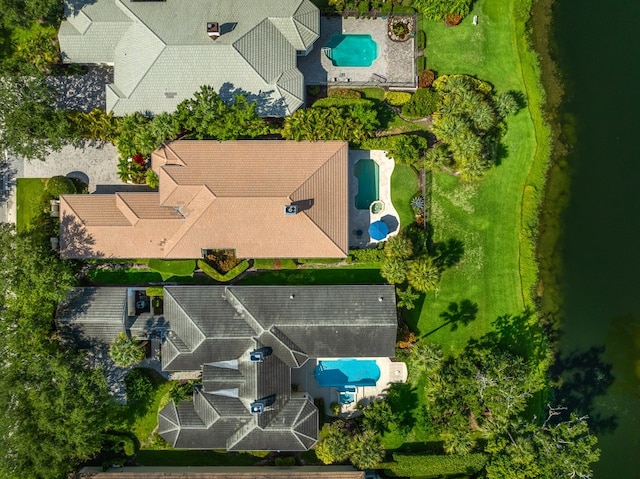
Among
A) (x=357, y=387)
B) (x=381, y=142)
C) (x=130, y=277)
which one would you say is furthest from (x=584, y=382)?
(x=130, y=277)

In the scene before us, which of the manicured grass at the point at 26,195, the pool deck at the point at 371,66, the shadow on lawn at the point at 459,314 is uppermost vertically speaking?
the pool deck at the point at 371,66

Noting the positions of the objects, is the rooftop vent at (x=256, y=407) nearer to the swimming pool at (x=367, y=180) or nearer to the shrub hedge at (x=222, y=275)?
the shrub hedge at (x=222, y=275)

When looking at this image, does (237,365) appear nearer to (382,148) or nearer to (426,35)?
(382,148)

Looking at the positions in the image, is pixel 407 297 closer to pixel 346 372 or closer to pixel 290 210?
pixel 346 372

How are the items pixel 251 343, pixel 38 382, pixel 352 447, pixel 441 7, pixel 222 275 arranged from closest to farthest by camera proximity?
pixel 38 382, pixel 251 343, pixel 352 447, pixel 441 7, pixel 222 275

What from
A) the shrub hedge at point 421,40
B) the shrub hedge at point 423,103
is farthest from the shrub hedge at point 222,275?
the shrub hedge at point 421,40

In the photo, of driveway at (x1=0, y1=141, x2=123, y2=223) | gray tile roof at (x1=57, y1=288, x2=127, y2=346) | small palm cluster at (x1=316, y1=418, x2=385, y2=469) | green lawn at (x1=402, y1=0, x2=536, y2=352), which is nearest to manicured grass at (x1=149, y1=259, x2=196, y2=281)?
gray tile roof at (x1=57, y1=288, x2=127, y2=346)
